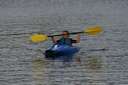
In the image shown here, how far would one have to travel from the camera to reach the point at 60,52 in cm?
3803

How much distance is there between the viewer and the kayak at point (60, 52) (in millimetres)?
37281

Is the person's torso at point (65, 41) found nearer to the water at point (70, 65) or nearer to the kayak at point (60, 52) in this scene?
the kayak at point (60, 52)

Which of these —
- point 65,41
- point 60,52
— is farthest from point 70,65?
point 65,41

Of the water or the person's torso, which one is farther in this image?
the person's torso

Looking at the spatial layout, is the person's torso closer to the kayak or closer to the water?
the kayak

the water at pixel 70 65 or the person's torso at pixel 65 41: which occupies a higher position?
the person's torso at pixel 65 41

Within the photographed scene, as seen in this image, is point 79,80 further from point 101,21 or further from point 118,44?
point 101,21

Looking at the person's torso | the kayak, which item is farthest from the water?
the person's torso

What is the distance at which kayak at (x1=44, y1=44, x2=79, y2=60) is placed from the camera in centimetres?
3728

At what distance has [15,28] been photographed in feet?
192

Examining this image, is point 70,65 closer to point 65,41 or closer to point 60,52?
point 60,52

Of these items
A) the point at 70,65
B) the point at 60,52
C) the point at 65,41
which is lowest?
the point at 70,65

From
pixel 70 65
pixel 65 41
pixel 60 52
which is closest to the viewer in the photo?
pixel 70 65

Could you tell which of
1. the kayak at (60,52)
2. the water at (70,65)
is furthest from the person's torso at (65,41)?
the water at (70,65)
